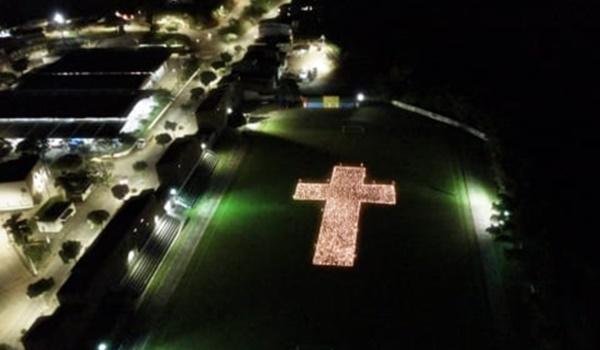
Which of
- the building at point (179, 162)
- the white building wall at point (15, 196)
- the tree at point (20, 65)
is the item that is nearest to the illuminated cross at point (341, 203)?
the building at point (179, 162)

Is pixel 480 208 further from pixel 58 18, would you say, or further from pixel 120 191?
pixel 58 18

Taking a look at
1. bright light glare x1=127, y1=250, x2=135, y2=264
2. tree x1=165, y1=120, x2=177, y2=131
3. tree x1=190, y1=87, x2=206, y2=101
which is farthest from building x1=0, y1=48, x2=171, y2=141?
bright light glare x1=127, y1=250, x2=135, y2=264

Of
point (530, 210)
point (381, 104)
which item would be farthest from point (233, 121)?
point (530, 210)

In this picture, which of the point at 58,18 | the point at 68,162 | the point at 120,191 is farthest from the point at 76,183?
the point at 58,18

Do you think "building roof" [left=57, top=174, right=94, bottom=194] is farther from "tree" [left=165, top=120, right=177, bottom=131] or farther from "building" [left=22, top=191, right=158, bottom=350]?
"tree" [left=165, top=120, right=177, bottom=131]

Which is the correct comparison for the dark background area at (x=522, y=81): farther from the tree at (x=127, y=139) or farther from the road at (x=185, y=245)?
the tree at (x=127, y=139)

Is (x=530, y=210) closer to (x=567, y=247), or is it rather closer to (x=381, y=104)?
(x=567, y=247)
